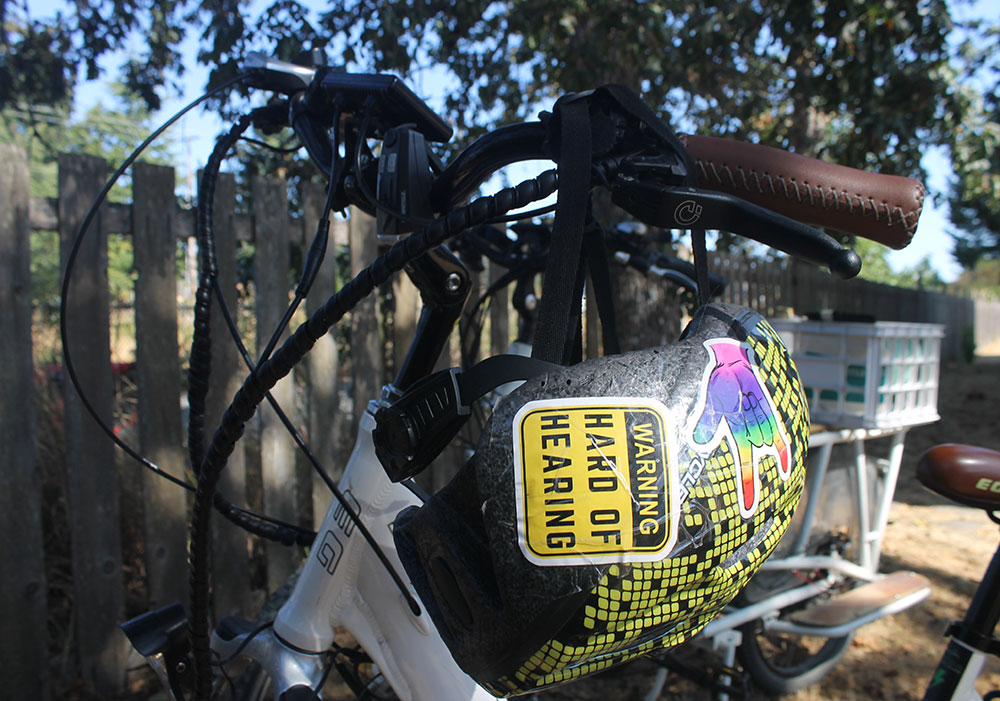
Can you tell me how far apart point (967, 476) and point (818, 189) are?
3.65 feet

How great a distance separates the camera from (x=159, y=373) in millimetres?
2510

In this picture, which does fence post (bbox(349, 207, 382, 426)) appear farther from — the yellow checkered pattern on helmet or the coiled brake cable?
the yellow checkered pattern on helmet

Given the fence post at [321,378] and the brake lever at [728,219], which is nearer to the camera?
the brake lever at [728,219]

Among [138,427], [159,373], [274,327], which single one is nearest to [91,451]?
[138,427]

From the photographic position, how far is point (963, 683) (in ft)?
4.99

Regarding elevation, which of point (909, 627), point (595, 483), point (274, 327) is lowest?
point (909, 627)

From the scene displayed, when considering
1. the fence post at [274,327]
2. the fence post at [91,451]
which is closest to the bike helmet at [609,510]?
the fence post at [91,451]

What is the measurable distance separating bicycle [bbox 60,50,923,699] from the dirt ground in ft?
4.79

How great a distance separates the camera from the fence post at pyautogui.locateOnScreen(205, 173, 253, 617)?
2.64m

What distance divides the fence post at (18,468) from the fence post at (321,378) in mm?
1029

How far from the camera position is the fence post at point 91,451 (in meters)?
2.32

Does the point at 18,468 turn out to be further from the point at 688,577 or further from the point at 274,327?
the point at 688,577

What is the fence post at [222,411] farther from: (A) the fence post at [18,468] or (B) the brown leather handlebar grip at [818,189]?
(B) the brown leather handlebar grip at [818,189]

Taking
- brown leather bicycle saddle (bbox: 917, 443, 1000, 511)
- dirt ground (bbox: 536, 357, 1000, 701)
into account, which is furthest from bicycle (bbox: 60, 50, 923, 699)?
dirt ground (bbox: 536, 357, 1000, 701)
